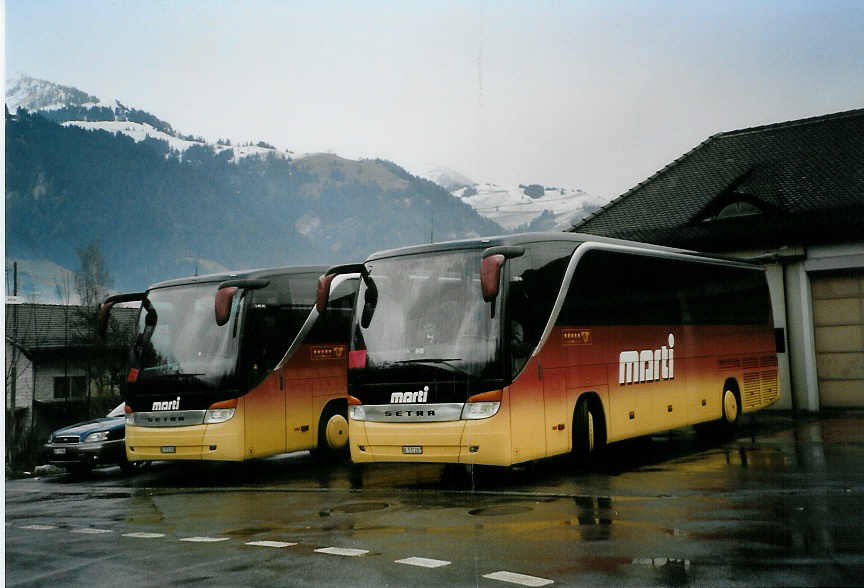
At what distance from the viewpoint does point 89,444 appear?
1537 centimetres

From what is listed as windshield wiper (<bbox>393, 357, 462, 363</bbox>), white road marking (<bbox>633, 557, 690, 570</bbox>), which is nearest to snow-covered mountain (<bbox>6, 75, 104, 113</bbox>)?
windshield wiper (<bbox>393, 357, 462, 363</bbox>)

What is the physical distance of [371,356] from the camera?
11516 millimetres

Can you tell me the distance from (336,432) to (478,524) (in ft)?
21.5

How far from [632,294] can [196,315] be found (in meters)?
6.29

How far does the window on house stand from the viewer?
1536 centimetres

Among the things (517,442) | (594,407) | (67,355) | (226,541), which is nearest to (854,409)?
(594,407)

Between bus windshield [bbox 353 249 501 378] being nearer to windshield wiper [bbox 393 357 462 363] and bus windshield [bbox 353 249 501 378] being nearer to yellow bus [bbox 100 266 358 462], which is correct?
windshield wiper [bbox 393 357 462 363]

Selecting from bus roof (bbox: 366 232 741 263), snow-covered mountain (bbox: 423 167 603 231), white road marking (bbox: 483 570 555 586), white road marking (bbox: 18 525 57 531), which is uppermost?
snow-covered mountain (bbox: 423 167 603 231)

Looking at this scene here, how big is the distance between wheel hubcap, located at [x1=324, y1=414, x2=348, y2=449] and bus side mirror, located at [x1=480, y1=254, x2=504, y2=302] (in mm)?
5613

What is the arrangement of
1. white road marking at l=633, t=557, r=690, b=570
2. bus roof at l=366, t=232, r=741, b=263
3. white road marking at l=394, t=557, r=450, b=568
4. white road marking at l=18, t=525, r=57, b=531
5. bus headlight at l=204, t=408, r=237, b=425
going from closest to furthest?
white road marking at l=633, t=557, r=690, b=570 < white road marking at l=394, t=557, r=450, b=568 < white road marking at l=18, t=525, r=57, b=531 < bus roof at l=366, t=232, r=741, b=263 < bus headlight at l=204, t=408, r=237, b=425

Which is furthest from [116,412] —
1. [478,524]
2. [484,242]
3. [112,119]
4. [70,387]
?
[478,524]

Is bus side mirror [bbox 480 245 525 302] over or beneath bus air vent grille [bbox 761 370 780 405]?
over

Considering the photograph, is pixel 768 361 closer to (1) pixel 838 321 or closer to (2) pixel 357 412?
(1) pixel 838 321

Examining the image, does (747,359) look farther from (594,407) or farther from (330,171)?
(330,171)
